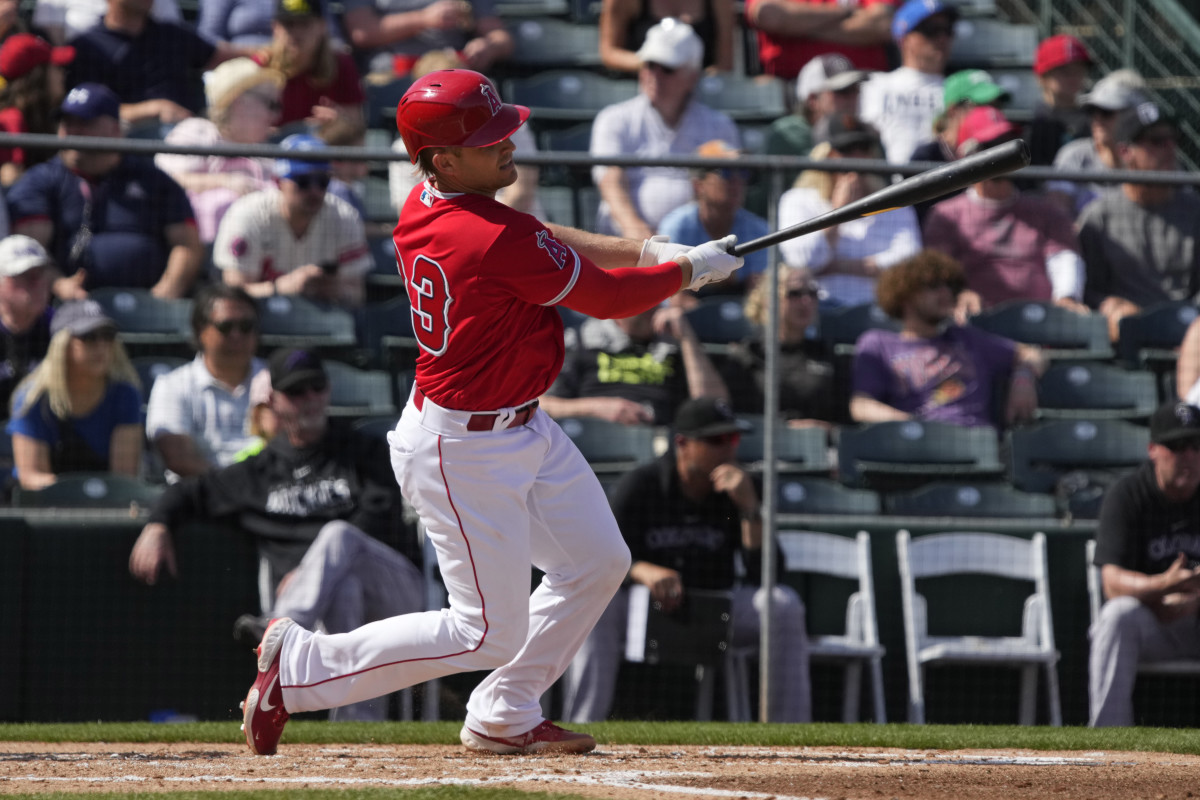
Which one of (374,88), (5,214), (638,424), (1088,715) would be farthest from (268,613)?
(374,88)

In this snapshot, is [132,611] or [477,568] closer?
[477,568]

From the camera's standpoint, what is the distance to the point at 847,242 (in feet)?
22.3

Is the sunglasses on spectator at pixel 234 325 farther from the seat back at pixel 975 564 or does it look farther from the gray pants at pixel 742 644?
the seat back at pixel 975 564

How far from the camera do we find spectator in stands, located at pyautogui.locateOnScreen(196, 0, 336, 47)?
8.57 m

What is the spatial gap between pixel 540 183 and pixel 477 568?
3560 millimetres

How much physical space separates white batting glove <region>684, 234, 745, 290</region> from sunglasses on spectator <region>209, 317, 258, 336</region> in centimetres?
269

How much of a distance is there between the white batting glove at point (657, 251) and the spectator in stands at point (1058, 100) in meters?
5.30

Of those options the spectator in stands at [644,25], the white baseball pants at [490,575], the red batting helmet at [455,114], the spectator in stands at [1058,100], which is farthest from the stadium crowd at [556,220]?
the red batting helmet at [455,114]

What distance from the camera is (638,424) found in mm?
6367

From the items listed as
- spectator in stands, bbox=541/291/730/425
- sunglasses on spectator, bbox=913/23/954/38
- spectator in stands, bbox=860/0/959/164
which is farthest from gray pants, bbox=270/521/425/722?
sunglasses on spectator, bbox=913/23/954/38

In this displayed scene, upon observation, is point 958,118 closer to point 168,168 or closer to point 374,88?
point 374,88

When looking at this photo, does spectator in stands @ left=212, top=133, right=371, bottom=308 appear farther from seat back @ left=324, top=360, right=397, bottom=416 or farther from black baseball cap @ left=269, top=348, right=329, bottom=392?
black baseball cap @ left=269, top=348, right=329, bottom=392

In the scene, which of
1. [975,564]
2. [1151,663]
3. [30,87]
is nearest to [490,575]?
[975,564]

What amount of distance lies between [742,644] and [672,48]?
11.7 ft
